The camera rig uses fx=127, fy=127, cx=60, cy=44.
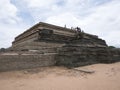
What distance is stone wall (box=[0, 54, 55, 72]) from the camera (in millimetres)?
6723

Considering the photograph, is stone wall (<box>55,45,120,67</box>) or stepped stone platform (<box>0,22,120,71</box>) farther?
stone wall (<box>55,45,120,67</box>)

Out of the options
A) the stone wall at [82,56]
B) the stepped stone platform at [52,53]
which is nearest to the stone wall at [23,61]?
the stepped stone platform at [52,53]

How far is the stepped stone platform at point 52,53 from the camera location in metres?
7.30

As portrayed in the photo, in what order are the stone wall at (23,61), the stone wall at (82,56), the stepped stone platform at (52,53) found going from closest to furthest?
the stone wall at (23,61)
the stepped stone platform at (52,53)
the stone wall at (82,56)

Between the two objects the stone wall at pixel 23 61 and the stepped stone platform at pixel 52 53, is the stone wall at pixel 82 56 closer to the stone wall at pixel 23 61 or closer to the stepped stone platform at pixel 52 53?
the stepped stone platform at pixel 52 53

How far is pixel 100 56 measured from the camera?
12.2 m

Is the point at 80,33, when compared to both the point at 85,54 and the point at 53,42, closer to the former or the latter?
the point at 53,42

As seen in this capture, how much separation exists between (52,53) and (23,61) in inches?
101

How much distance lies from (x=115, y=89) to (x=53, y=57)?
18.0 feet

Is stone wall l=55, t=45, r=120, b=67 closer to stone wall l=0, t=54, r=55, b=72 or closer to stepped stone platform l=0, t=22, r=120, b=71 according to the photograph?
stepped stone platform l=0, t=22, r=120, b=71

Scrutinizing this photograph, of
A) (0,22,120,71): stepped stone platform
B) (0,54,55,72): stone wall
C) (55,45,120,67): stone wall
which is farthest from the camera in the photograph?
(55,45,120,67): stone wall

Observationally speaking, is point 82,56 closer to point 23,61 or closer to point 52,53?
point 52,53

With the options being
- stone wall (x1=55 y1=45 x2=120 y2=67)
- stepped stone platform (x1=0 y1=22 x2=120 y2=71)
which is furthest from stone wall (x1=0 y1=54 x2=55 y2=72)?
stone wall (x1=55 y1=45 x2=120 y2=67)

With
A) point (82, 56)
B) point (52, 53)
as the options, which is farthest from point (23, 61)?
point (82, 56)
